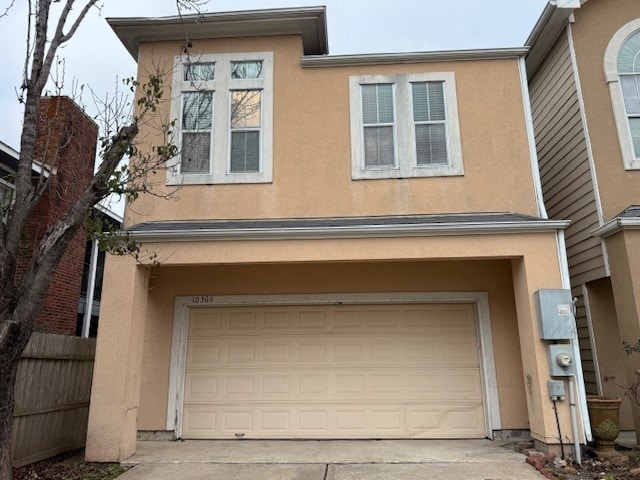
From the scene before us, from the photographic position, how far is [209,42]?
832 centimetres

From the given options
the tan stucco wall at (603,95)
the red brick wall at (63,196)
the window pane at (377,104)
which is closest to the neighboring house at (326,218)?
the window pane at (377,104)

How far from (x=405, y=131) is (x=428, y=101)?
663 millimetres

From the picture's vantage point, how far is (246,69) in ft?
27.0

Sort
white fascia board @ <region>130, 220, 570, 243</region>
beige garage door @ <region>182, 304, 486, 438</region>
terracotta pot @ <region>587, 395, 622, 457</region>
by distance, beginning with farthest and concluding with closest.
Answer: beige garage door @ <region>182, 304, 486, 438</region>
white fascia board @ <region>130, 220, 570, 243</region>
terracotta pot @ <region>587, 395, 622, 457</region>

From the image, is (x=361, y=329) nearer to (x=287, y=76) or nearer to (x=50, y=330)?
(x=287, y=76)

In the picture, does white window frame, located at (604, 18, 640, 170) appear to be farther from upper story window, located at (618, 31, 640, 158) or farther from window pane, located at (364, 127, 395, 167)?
window pane, located at (364, 127, 395, 167)

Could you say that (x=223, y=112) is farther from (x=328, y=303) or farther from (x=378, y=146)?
(x=328, y=303)

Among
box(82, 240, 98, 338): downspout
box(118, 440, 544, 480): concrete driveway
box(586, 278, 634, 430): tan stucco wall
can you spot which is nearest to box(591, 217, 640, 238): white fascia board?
box(586, 278, 634, 430): tan stucco wall

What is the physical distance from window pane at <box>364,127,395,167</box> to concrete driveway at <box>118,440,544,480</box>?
4259 millimetres

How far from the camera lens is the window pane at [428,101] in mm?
7902

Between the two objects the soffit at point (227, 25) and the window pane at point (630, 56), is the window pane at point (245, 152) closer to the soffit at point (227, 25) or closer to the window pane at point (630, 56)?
the soffit at point (227, 25)

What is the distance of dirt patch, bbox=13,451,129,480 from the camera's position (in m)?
5.66

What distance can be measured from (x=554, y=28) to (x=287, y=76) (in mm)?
4904

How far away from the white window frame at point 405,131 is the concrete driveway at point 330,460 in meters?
4.00
